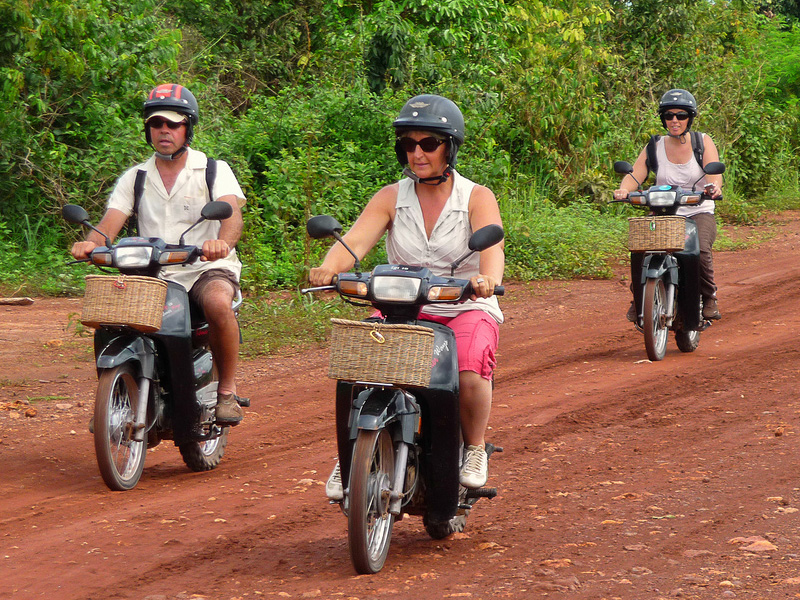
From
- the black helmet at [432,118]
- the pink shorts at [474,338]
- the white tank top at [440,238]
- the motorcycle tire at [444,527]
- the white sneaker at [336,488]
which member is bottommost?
the motorcycle tire at [444,527]

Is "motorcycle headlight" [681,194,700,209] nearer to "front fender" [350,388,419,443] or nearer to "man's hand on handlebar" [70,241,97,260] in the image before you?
"man's hand on handlebar" [70,241,97,260]

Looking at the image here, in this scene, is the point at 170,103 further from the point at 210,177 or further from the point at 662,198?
the point at 662,198

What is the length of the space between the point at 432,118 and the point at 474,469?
4.84 ft

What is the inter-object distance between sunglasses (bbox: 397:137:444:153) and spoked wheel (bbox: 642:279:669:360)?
479 centimetres

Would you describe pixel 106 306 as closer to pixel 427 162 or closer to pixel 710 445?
pixel 427 162

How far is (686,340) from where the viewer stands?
31.2 feet

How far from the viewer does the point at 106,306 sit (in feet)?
17.6

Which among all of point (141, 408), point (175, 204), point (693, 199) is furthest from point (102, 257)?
point (693, 199)

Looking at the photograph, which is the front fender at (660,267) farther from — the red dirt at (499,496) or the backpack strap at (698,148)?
the backpack strap at (698,148)

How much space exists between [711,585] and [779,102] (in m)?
22.5

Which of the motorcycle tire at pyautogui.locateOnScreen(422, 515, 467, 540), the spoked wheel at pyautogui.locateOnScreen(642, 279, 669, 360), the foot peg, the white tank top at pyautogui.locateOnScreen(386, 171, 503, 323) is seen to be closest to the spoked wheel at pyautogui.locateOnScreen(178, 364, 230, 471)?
the motorcycle tire at pyautogui.locateOnScreen(422, 515, 467, 540)

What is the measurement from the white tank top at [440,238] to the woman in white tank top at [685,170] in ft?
15.9

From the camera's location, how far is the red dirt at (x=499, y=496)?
4.21 meters

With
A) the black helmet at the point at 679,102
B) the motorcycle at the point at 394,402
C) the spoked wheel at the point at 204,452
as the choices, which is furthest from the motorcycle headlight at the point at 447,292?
the black helmet at the point at 679,102
